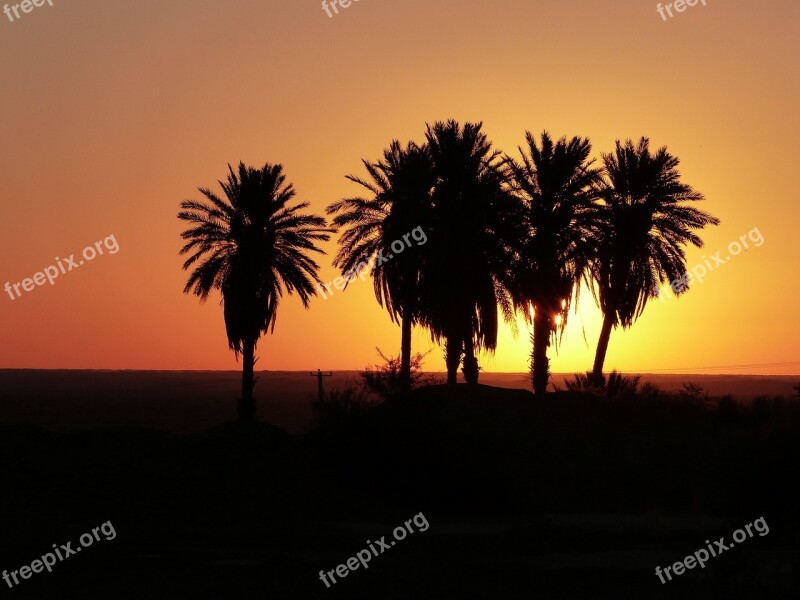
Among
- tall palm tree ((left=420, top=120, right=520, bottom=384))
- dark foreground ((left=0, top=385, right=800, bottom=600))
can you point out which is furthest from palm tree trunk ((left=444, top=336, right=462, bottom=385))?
dark foreground ((left=0, top=385, right=800, bottom=600))

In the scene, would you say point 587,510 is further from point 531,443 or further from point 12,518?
point 12,518

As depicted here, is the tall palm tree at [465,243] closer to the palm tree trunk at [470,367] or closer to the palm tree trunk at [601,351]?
the palm tree trunk at [470,367]

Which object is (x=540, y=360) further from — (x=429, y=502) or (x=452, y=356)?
(x=429, y=502)

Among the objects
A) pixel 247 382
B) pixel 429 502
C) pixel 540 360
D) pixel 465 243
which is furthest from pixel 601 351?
pixel 429 502

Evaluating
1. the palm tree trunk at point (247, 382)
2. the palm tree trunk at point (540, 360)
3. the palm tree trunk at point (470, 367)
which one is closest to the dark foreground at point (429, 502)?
the palm tree trunk at point (540, 360)

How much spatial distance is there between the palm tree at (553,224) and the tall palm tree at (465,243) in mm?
950

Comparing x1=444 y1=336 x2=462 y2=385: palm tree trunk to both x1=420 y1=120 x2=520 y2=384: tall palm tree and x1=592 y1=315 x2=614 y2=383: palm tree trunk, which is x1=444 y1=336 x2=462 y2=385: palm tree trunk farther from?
x1=592 y1=315 x2=614 y2=383: palm tree trunk

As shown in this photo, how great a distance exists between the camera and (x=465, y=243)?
47.8 metres

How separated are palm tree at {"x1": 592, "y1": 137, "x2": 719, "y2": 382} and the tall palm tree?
18.3 ft

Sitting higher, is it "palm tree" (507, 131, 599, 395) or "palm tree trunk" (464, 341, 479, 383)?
"palm tree" (507, 131, 599, 395)

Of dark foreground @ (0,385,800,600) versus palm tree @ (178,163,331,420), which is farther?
palm tree @ (178,163,331,420)

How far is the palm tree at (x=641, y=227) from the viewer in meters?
52.1

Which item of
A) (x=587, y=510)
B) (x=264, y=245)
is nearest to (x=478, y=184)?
(x=264, y=245)

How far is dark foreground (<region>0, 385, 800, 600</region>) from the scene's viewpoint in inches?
899
